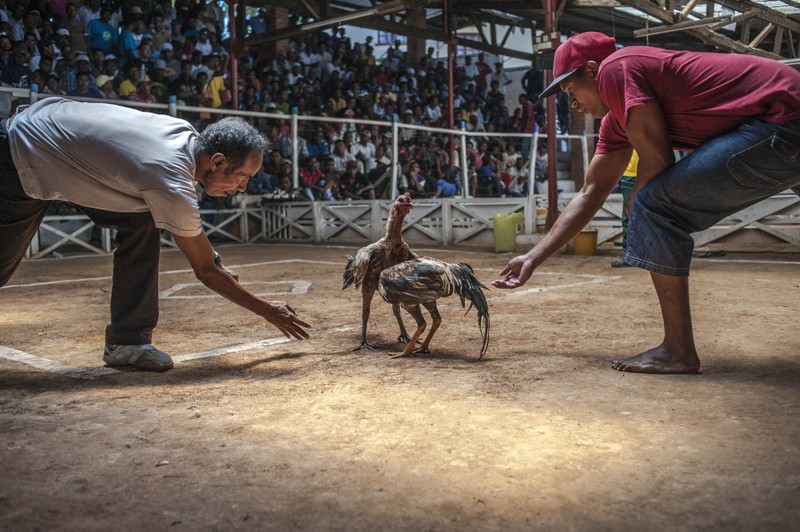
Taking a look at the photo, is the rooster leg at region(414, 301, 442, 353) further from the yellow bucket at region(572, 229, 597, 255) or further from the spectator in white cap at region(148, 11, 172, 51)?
the spectator in white cap at region(148, 11, 172, 51)

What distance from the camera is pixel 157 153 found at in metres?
3.18

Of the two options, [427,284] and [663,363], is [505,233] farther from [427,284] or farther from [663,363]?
[663,363]

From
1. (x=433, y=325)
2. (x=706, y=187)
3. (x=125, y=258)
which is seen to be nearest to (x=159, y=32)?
(x=125, y=258)

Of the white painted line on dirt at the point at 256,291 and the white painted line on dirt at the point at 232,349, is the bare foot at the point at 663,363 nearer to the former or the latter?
the white painted line on dirt at the point at 232,349

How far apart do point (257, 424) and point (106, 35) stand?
39.0 ft

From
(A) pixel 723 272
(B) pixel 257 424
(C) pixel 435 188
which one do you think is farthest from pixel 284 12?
(B) pixel 257 424

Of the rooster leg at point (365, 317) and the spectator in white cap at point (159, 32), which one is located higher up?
the spectator in white cap at point (159, 32)

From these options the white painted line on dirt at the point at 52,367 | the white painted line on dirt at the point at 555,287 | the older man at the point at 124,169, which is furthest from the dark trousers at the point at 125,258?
Answer: the white painted line on dirt at the point at 555,287

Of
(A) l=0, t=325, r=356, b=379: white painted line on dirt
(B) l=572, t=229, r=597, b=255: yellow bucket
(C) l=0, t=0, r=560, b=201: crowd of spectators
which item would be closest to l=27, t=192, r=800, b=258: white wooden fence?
(C) l=0, t=0, r=560, b=201: crowd of spectators

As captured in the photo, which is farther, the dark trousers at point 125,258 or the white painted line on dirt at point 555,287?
the white painted line on dirt at point 555,287

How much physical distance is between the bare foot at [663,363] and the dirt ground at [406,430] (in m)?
0.08

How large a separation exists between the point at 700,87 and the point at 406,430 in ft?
6.20

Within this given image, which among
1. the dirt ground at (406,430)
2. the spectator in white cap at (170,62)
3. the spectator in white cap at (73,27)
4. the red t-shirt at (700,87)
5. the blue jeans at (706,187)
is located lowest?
the dirt ground at (406,430)

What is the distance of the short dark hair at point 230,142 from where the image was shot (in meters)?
3.30
